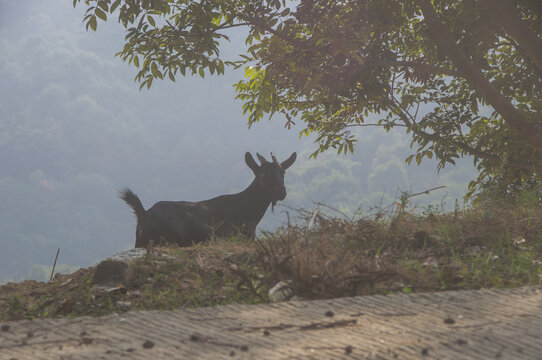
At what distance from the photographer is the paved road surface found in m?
3.04

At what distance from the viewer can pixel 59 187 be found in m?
178

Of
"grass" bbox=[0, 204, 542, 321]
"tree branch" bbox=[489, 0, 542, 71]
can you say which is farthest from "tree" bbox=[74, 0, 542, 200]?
"grass" bbox=[0, 204, 542, 321]

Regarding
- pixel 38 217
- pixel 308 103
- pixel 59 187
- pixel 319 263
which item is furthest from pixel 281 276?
pixel 59 187

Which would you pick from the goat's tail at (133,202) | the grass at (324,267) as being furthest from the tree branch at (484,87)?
the goat's tail at (133,202)

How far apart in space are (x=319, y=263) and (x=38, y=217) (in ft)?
561

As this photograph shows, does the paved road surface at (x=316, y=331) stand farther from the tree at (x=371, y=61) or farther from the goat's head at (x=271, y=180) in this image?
the goat's head at (x=271, y=180)

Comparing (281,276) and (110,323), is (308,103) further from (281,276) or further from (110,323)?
(110,323)

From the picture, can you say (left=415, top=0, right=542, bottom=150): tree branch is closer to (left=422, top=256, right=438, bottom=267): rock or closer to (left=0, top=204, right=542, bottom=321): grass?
(left=0, top=204, right=542, bottom=321): grass

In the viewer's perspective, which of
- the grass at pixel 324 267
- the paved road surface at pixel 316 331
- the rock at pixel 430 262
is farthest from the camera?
the rock at pixel 430 262

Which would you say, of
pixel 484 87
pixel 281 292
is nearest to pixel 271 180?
pixel 484 87

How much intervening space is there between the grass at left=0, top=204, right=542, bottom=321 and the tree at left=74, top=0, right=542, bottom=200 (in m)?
2.14

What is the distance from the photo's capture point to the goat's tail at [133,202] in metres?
8.89

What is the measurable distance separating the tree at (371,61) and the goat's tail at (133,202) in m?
1.78

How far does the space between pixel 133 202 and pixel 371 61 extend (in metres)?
4.37
